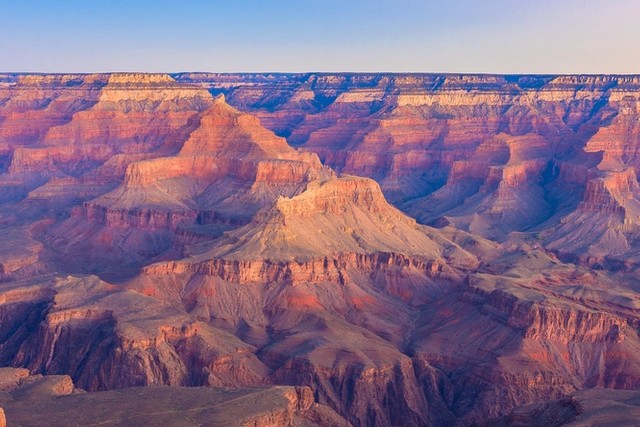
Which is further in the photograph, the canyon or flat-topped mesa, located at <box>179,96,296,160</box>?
flat-topped mesa, located at <box>179,96,296,160</box>

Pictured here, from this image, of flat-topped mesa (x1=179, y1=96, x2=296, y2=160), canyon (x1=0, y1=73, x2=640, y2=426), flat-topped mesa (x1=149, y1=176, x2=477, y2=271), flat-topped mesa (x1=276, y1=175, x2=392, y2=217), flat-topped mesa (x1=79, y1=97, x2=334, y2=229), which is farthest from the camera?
flat-topped mesa (x1=179, y1=96, x2=296, y2=160)

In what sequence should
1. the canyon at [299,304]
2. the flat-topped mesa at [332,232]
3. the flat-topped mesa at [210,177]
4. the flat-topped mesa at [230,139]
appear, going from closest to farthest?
the canyon at [299,304] < the flat-topped mesa at [332,232] < the flat-topped mesa at [210,177] < the flat-topped mesa at [230,139]

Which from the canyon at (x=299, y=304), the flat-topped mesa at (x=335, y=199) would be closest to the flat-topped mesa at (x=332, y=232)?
the flat-topped mesa at (x=335, y=199)

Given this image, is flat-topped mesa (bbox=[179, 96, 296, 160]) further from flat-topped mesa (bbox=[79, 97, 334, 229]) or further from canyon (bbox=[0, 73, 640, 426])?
canyon (bbox=[0, 73, 640, 426])

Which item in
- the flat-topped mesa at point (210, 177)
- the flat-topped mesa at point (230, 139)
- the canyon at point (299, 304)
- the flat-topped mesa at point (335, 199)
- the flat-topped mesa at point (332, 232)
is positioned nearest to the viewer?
the canyon at point (299, 304)

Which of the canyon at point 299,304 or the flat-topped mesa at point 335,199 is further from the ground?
the flat-topped mesa at point 335,199

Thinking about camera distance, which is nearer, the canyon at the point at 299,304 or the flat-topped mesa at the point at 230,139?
the canyon at the point at 299,304

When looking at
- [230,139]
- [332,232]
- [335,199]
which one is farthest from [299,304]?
[230,139]

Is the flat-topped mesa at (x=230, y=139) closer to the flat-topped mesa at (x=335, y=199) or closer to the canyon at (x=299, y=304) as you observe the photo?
the canyon at (x=299, y=304)

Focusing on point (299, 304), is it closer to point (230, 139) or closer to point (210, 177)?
point (210, 177)

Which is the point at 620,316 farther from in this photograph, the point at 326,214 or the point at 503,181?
the point at 503,181


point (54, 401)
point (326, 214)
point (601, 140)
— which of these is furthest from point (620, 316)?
point (601, 140)

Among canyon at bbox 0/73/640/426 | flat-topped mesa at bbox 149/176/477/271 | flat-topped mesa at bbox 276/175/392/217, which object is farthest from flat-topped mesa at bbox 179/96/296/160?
flat-topped mesa at bbox 149/176/477/271
